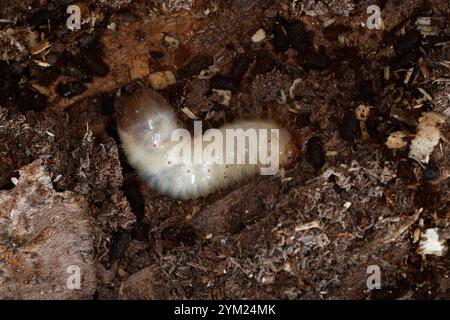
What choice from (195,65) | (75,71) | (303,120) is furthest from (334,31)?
(75,71)

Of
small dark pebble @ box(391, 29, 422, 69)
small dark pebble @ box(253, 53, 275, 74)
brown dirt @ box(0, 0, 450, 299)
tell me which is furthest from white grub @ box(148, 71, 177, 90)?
small dark pebble @ box(391, 29, 422, 69)

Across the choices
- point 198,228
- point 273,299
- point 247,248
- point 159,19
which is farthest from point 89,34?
point 273,299

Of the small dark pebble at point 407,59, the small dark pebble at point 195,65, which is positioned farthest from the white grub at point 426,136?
the small dark pebble at point 195,65

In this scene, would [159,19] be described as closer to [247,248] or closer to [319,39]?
[319,39]

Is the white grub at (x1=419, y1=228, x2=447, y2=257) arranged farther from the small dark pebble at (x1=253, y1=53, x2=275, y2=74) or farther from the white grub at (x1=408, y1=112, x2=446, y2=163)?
the small dark pebble at (x1=253, y1=53, x2=275, y2=74)

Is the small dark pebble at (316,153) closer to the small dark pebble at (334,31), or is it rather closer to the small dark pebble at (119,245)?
the small dark pebble at (334,31)

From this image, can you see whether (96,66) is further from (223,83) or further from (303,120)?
(303,120)
